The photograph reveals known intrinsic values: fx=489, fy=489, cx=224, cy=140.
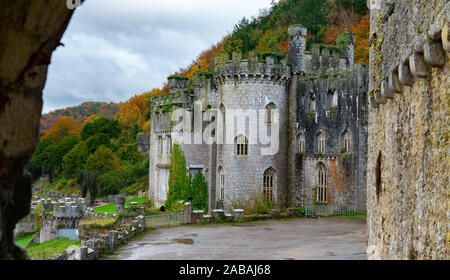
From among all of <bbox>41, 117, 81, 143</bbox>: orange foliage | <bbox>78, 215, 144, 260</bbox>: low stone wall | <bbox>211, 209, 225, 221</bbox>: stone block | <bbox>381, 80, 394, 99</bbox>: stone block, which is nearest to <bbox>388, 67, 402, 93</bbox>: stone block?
<bbox>381, 80, 394, 99</bbox>: stone block

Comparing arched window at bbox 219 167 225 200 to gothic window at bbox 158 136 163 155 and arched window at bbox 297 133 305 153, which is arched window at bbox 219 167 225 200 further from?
gothic window at bbox 158 136 163 155

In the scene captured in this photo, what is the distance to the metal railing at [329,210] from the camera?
29198 millimetres

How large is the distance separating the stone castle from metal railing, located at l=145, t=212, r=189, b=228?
5.79 m

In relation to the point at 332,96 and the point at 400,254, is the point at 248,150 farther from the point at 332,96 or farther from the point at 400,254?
the point at 400,254

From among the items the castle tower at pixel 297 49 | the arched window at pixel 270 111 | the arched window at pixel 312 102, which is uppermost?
the castle tower at pixel 297 49

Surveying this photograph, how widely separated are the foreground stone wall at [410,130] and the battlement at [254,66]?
826 inches

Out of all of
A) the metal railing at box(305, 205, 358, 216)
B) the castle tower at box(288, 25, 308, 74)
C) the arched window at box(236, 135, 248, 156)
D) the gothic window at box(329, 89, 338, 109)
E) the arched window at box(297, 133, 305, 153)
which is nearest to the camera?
the metal railing at box(305, 205, 358, 216)

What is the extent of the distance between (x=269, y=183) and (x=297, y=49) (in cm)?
980

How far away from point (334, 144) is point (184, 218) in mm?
11982

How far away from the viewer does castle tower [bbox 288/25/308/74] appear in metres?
34.3

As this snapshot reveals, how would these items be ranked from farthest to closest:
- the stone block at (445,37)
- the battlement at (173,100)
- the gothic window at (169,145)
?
the gothic window at (169,145) → the battlement at (173,100) → the stone block at (445,37)

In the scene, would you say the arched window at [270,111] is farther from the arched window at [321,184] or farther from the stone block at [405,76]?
the stone block at [405,76]

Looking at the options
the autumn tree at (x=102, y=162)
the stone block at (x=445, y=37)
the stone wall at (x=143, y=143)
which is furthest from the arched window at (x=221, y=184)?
the stone wall at (x=143, y=143)

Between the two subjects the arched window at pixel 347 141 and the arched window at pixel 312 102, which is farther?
the arched window at pixel 312 102
